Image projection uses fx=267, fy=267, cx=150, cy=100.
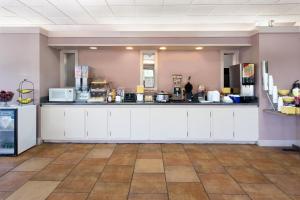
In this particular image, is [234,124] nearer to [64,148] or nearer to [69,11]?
[64,148]

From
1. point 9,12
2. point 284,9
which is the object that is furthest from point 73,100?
point 284,9

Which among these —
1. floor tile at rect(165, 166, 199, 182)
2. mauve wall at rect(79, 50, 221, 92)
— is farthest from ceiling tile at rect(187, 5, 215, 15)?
floor tile at rect(165, 166, 199, 182)

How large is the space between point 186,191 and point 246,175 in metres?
1.15

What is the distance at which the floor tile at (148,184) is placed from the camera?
11.1 feet

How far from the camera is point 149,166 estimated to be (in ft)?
14.4

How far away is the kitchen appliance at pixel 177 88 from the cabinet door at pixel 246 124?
1435 millimetres

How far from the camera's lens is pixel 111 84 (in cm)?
683

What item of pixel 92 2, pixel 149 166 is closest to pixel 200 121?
pixel 149 166

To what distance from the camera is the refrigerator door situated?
4.97m

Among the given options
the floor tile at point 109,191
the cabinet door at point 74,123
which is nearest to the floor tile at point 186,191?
the floor tile at point 109,191

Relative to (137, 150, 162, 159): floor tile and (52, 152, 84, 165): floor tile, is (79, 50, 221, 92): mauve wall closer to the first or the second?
(137, 150, 162, 159): floor tile

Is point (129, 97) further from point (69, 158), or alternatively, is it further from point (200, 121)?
point (69, 158)

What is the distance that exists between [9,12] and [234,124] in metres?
5.30

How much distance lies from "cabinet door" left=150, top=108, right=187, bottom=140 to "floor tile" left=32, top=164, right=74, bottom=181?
2.23 m
